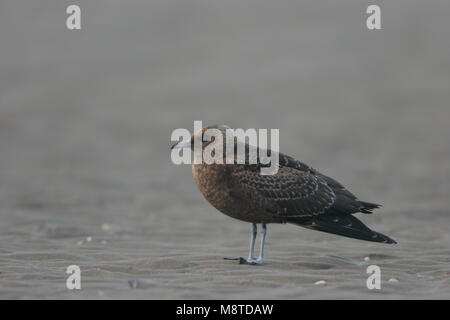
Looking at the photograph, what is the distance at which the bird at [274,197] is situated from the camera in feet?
32.6

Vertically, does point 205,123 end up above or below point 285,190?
above

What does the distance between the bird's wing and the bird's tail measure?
0.29 feet

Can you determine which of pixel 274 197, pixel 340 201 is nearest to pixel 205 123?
pixel 340 201

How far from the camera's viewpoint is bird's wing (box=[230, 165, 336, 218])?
10.0 metres

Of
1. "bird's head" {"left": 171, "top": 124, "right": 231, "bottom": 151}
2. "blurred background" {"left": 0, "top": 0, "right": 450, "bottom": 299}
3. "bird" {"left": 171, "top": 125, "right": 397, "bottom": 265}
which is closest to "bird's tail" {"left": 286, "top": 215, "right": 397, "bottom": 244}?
"bird" {"left": 171, "top": 125, "right": 397, "bottom": 265}

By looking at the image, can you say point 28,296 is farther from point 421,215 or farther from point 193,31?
point 193,31

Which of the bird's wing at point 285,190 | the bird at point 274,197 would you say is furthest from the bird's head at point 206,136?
the bird's wing at point 285,190

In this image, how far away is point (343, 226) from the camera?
10258 millimetres

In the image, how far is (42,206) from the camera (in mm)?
15422

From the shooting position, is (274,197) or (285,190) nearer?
(274,197)

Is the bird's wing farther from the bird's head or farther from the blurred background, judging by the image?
the blurred background

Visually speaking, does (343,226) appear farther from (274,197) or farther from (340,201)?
(274,197)

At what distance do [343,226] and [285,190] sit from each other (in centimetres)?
83
